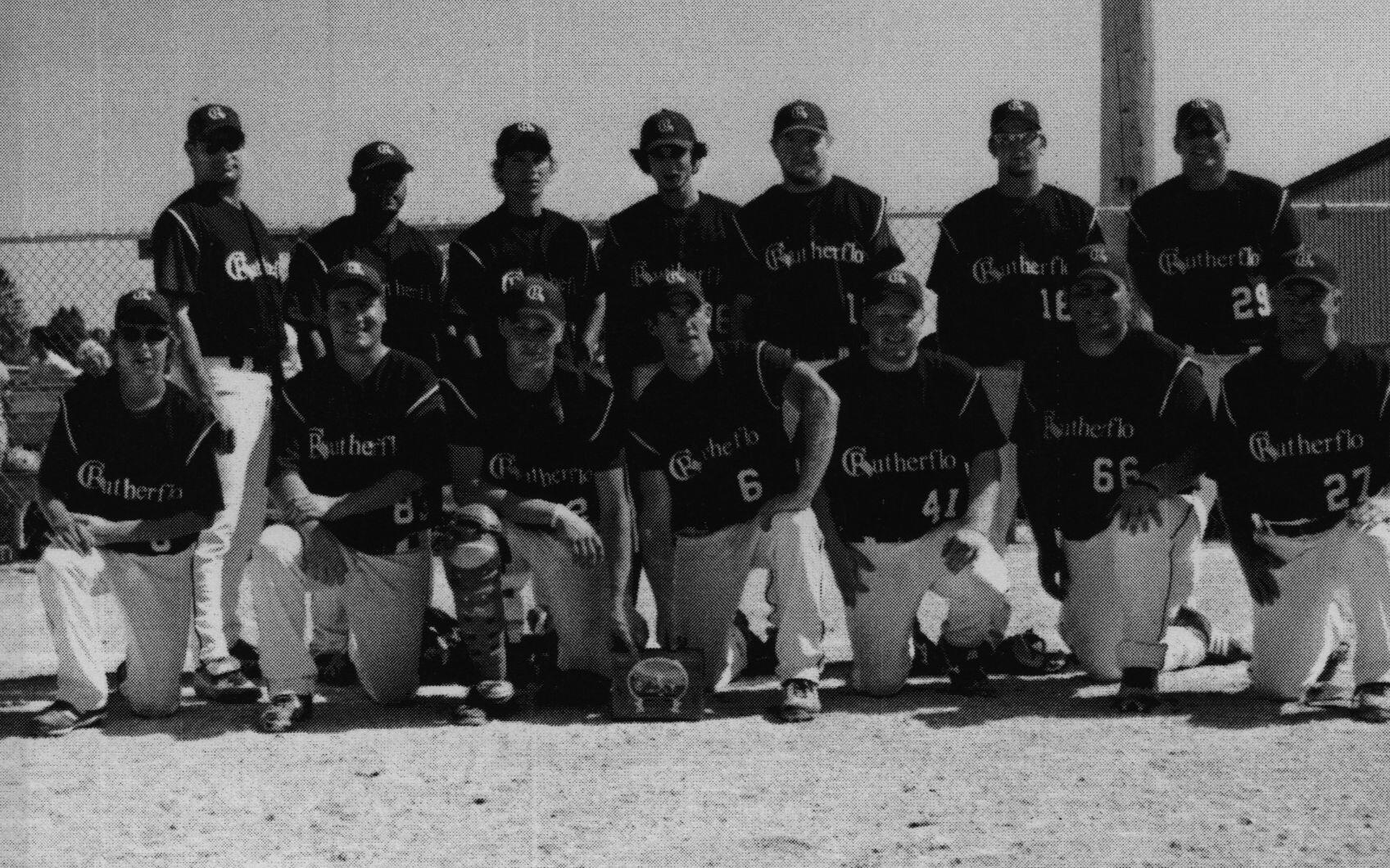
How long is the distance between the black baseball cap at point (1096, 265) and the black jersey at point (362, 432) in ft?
7.91

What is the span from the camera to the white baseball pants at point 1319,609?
5453mm

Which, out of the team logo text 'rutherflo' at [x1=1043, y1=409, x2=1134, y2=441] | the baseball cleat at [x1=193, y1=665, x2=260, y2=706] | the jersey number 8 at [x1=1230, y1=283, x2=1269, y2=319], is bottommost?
the baseball cleat at [x1=193, y1=665, x2=260, y2=706]

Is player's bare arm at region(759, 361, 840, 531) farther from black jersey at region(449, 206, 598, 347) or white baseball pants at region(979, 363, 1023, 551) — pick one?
black jersey at region(449, 206, 598, 347)

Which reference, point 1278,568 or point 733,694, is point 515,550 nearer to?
point 733,694

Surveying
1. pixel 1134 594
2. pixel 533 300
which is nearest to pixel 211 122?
pixel 533 300

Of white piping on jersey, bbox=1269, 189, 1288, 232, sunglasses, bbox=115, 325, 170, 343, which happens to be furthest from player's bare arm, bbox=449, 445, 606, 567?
white piping on jersey, bbox=1269, 189, 1288, 232

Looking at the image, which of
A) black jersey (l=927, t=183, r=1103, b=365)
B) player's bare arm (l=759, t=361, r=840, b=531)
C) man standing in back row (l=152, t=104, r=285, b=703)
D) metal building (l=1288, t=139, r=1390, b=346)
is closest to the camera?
player's bare arm (l=759, t=361, r=840, b=531)

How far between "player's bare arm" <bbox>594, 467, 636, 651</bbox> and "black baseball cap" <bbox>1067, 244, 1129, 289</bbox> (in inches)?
71.6

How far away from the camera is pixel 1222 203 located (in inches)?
261

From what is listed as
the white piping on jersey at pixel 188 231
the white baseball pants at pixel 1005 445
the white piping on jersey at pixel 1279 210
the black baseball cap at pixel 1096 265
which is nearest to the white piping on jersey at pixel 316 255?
the white piping on jersey at pixel 188 231

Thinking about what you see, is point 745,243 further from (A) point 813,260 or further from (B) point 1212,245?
(B) point 1212,245

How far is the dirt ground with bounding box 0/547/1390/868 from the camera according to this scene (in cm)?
402

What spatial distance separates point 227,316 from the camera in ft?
21.2

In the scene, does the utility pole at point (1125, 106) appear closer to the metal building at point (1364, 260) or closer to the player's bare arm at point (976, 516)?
the player's bare arm at point (976, 516)
